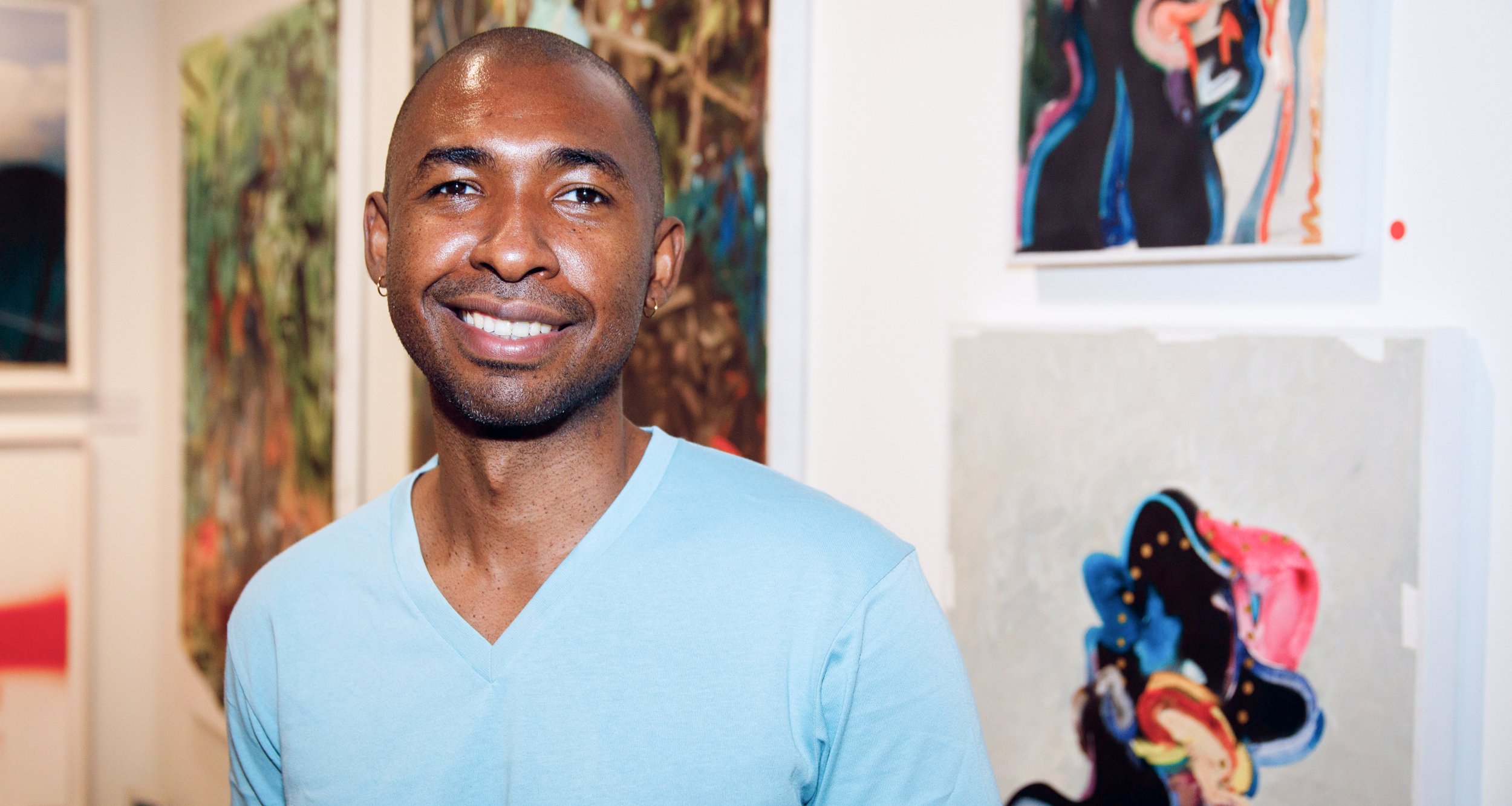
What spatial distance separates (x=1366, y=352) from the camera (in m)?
0.96

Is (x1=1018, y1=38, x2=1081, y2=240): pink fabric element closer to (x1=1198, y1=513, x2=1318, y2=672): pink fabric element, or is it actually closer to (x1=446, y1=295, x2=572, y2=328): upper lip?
(x1=1198, y1=513, x2=1318, y2=672): pink fabric element

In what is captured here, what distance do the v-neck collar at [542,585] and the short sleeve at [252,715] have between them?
0.15m

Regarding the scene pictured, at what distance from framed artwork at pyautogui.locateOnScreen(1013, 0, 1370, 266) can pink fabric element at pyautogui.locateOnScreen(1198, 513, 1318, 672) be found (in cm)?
25

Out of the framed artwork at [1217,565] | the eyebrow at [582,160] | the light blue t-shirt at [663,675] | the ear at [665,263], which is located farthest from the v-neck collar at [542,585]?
the framed artwork at [1217,565]

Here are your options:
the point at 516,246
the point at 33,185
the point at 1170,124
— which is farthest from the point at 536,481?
the point at 33,185

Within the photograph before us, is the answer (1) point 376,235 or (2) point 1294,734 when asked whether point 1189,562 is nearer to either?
(2) point 1294,734

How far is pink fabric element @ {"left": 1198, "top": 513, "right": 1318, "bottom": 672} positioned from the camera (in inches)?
39.1

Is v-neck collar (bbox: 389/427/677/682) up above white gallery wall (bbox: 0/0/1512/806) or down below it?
below

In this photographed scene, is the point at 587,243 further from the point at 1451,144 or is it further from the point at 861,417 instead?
the point at 1451,144

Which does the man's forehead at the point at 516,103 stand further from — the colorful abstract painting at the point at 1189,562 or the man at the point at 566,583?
the colorful abstract painting at the point at 1189,562

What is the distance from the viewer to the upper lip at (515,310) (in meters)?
0.93

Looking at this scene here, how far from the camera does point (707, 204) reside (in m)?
1.55

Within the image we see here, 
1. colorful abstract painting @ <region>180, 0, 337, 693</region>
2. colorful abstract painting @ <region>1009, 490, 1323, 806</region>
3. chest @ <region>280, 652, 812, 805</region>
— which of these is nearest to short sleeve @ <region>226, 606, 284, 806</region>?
chest @ <region>280, 652, 812, 805</region>

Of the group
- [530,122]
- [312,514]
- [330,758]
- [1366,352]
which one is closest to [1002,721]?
[1366,352]
